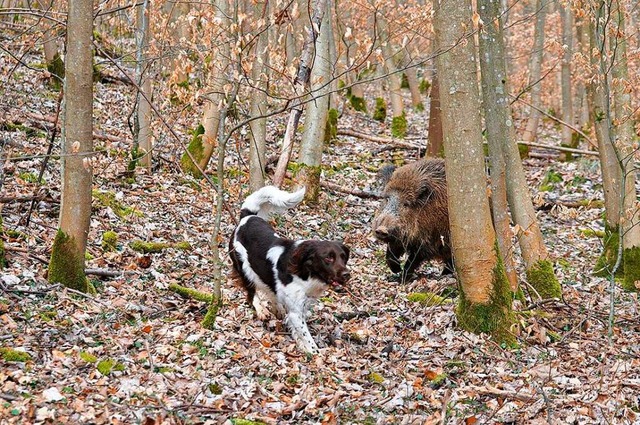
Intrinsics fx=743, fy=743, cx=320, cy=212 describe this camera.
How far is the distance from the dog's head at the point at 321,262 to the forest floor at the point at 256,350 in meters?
0.71

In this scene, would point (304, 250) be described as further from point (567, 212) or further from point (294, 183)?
point (294, 183)

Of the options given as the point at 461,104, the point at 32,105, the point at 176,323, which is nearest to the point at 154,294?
the point at 176,323

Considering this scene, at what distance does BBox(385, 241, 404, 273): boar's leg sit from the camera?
10633mm

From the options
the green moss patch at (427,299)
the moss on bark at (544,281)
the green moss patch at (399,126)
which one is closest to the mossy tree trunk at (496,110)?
the moss on bark at (544,281)

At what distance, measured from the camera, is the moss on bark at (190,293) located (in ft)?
26.7

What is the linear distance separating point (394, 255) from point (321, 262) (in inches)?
145

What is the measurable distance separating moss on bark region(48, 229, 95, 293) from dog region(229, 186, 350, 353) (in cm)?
166

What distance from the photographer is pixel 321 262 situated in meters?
7.11

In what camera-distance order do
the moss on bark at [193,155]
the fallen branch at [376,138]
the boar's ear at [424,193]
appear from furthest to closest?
the fallen branch at [376,138], the moss on bark at [193,155], the boar's ear at [424,193]

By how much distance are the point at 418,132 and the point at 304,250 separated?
15.4m

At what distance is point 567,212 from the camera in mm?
8266

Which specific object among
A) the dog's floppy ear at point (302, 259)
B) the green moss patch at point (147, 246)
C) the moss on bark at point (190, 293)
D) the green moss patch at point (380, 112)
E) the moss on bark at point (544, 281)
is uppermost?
the green moss patch at point (380, 112)

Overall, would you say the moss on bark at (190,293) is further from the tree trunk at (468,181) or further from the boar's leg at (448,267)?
the boar's leg at (448,267)

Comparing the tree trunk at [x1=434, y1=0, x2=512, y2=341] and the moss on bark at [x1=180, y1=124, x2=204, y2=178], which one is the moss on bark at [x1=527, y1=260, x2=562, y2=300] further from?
the moss on bark at [x1=180, y1=124, x2=204, y2=178]
